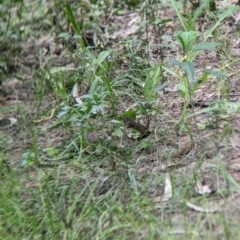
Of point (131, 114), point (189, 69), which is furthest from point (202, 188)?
point (131, 114)

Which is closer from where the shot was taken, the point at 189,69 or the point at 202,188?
the point at 202,188

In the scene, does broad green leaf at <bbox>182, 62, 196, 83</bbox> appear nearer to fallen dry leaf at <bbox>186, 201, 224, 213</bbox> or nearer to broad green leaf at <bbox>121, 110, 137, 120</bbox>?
broad green leaf at <bbox>121, 110, 137, 120</bbox>

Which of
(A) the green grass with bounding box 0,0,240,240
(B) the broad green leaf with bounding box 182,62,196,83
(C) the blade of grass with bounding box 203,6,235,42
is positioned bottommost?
(A) the green grass with bounding box 0,0,240,240

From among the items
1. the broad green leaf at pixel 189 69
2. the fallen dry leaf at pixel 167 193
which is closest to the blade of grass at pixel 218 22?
the broad green leaf at pixel 189 69

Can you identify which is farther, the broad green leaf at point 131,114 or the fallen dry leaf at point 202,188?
the broad green leaf at point 131,114

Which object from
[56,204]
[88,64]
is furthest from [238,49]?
[56,204]

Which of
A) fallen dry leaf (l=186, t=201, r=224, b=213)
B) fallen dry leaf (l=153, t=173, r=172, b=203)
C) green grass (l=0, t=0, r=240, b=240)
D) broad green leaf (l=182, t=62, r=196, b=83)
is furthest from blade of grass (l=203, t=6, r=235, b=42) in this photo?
fallen dry leaf (l=186, t=201, r=224, b=213)

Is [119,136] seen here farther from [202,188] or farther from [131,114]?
[202,188]

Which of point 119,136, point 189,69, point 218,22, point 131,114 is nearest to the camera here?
point 189,69

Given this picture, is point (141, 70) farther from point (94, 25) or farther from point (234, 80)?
point (94, 25)

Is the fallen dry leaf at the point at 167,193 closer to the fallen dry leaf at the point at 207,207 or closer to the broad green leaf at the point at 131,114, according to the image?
the fallen dry leaf at the point at 207,207
